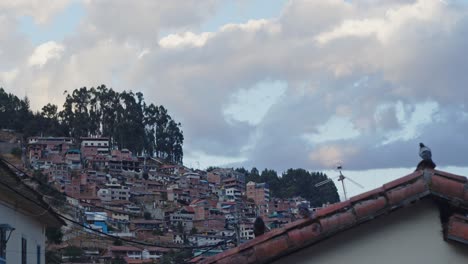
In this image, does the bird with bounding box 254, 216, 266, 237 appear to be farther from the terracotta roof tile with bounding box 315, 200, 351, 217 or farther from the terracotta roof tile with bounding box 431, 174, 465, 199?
the terracotta roof tile with bounding box 431, 174, 465, 199

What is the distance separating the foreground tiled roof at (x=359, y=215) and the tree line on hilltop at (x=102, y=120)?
528 feet

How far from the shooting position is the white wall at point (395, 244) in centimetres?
705

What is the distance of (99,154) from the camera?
166m

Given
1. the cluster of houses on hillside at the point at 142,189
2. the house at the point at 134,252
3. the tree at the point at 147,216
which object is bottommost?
the house at the point at 134,252

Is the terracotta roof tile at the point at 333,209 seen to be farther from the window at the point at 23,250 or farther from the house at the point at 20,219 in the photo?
the window at the point at 23,250

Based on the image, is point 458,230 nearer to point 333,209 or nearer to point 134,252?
point 333,209

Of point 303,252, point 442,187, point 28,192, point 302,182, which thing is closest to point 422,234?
point 442,187

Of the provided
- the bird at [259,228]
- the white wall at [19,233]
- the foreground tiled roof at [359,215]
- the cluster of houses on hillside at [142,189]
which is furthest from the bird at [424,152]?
the cluster of houses on hillside at [142,189]

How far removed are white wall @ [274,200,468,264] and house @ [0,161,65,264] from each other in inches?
563

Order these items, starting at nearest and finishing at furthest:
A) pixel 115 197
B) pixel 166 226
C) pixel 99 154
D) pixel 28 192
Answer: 1. pixel 28 192
2. pixel 166 226
3. pixel 115 197
4. pixel 99 154

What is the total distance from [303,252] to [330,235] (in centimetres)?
28

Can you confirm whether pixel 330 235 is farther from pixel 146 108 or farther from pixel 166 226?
pixel 146 108

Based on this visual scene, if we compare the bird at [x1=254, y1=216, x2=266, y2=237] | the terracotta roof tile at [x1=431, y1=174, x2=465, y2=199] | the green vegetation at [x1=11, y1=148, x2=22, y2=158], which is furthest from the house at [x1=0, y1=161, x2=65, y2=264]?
the green vegetation at [x1=11, y1=148, x2=22, y2=158]

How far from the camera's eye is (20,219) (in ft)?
81.8
